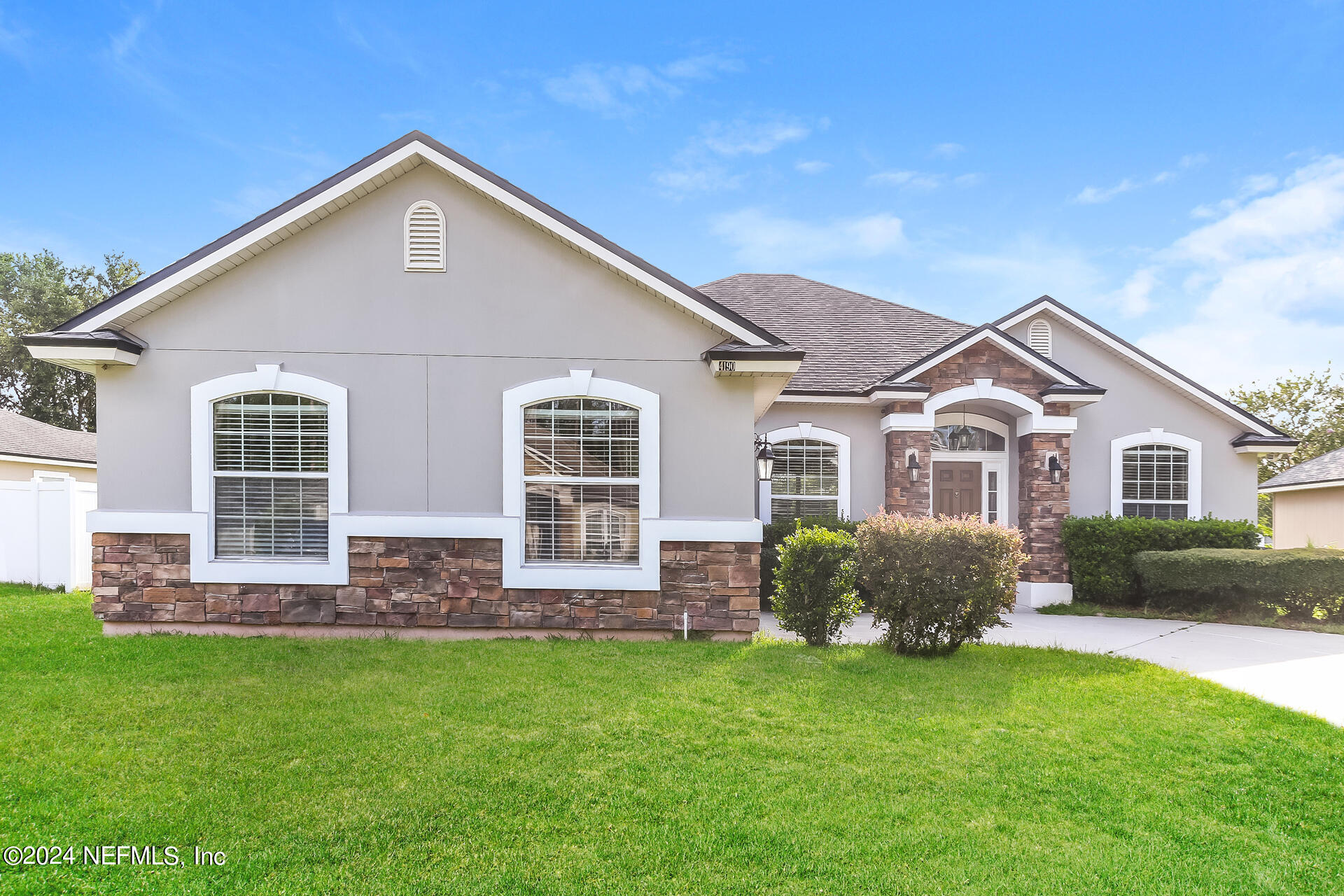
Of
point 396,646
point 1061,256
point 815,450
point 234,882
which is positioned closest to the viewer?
point 234,882

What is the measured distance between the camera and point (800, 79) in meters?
12.1

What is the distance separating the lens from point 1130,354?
1272cm

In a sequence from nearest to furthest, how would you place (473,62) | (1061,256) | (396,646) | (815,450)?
(396,646) → (473,62) → (815,450) → (1061,256)

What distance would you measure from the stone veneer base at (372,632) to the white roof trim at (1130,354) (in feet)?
31.2

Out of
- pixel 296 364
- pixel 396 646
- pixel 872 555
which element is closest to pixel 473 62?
pixel 296 364

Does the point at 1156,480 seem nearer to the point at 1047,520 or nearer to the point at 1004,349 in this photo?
the point at 1047,520

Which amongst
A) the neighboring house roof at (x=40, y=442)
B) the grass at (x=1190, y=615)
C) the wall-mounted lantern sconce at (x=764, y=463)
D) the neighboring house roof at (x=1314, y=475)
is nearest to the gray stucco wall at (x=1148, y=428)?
the grass at (x=1190, y=615)

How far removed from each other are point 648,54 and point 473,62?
2926 millimetres

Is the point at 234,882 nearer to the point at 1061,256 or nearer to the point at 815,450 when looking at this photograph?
the point at 815,450

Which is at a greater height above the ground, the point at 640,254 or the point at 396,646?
the point at 640,254

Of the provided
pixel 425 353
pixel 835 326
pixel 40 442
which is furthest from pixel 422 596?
pixel 40 442

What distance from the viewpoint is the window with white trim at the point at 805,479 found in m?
12.0

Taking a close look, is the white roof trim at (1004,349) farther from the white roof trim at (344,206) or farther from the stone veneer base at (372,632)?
the stone veneer base at (372,632)

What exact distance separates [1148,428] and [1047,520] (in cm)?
317
